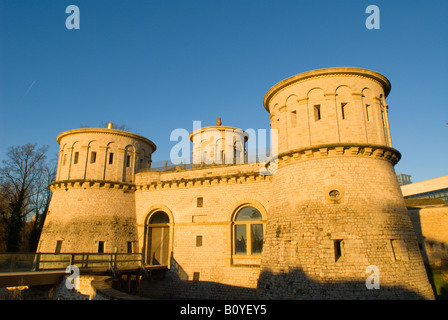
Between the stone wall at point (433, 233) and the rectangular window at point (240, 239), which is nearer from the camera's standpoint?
the rectangular window at point (240, 239)

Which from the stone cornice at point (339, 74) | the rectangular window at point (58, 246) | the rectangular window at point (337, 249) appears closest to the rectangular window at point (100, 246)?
the rectangular window at point (58, 246)

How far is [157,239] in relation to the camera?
2092cm

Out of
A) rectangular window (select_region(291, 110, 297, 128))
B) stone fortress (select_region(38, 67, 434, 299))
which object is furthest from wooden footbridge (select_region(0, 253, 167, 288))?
rectangular window (select_region(291, 110, 297, 128))

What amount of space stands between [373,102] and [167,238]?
580 inches

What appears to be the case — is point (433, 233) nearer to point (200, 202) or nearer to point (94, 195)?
point (200, 202)

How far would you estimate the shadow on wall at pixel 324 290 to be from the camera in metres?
11.6

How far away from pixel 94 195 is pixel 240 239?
401 inches

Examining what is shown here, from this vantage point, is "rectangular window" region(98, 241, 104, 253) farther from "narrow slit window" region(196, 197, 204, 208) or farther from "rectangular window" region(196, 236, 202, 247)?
"narrow slit window" region(196, 197, 204, 208)

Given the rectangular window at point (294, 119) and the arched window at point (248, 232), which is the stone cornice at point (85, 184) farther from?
the rectangular window at point (294, 119)

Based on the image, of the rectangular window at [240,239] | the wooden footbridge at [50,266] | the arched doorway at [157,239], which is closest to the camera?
the wooden footbridge at [50,266]

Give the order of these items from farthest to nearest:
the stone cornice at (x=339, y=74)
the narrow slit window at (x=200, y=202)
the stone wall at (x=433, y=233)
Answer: the narrow slit window at (x=200, y=202), the stone wall at (x=433, y=233), the stone cornice at (x=339, y=74)

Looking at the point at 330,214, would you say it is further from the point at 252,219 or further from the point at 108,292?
the point at 108,292

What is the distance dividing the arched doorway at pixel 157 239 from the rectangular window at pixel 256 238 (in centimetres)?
602

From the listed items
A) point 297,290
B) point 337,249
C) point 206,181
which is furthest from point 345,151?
point 206,181
